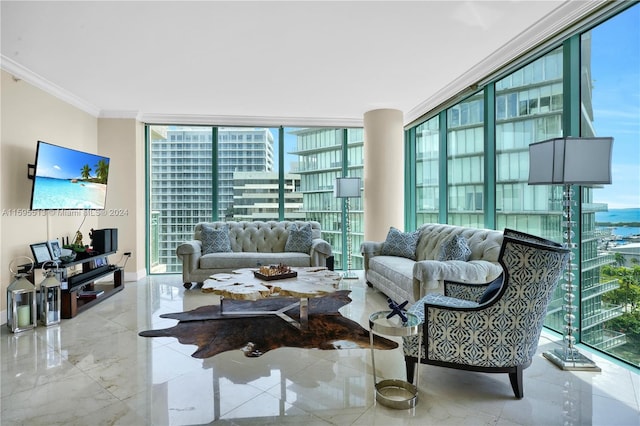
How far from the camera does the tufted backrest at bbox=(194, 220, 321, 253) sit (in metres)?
5.74

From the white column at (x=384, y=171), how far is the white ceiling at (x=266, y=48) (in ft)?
1.52

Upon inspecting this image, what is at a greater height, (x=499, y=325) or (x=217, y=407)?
(x=499, y=325)

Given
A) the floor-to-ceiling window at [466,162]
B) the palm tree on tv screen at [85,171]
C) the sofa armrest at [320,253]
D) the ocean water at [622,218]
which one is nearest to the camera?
the ocean water at [622,218]

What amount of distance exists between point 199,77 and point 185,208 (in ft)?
8.88

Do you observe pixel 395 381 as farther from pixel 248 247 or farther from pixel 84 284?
pixel 248 247

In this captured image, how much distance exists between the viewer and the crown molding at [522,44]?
285 centimetres

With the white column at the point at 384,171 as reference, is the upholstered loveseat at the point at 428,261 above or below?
below

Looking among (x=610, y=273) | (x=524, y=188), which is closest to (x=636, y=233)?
(x=610, y=273)

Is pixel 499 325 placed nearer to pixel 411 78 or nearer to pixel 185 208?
pixel 411 78

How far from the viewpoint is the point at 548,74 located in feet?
11.2

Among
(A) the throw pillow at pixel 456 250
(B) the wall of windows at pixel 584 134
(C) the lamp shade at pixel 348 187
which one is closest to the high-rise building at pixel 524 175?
(B) the wall of windows at pixel 584 134

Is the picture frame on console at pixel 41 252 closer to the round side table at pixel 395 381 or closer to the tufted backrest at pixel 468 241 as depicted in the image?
the round side table at pixel 395 381

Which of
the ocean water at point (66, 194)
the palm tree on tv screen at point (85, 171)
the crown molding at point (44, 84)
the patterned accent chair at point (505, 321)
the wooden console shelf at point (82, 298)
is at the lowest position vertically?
the wooden console shelf at point (82, 298)

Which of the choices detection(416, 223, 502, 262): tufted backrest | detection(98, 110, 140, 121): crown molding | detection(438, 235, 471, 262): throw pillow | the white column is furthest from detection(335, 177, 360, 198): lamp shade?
detection(98, 110, 140, 121): crown molding
